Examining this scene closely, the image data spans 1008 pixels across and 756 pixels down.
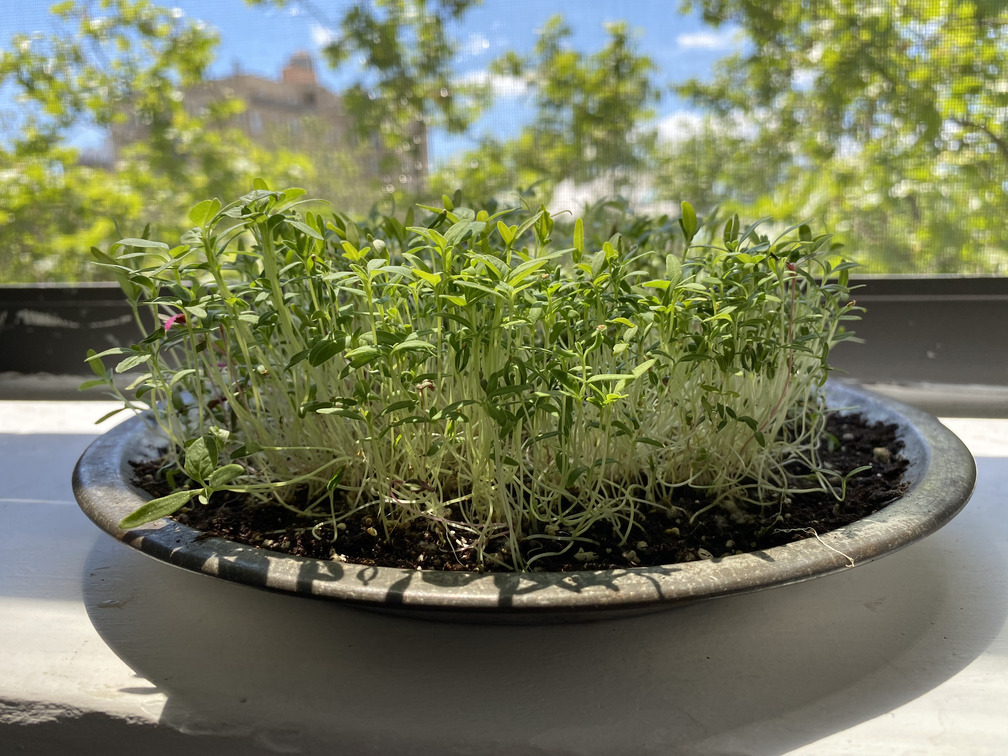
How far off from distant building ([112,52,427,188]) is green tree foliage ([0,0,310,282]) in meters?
0.03

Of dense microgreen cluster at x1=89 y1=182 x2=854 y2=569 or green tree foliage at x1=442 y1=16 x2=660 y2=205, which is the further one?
green tree foliage at x1=442 y1=16 x2=660 y2=205

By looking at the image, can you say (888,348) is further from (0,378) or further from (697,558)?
(0,378)

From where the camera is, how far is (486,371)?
61 cm

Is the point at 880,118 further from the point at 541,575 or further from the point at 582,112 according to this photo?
the point at 541,575

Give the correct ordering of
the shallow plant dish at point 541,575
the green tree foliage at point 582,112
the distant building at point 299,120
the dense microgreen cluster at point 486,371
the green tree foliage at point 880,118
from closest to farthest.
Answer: the shallow plant dish at point 541,575 → the dense microgreen cluster at point 486,371 → the green tree foliage at point 880,118 → the green tree foliage at point 582,112 → the distant building at point 299,120

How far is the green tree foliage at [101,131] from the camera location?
2.05 meters

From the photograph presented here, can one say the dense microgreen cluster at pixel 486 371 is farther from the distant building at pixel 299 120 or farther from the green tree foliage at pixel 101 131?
the green tree foliage at pixel 101 131

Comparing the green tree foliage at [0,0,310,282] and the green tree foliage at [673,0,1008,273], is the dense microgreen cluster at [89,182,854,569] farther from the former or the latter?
the green tree foliage at [0,0,310,282]

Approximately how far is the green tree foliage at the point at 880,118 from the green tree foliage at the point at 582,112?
15cm

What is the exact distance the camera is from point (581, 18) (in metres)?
1.79

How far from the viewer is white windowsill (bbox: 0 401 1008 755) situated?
494 mm

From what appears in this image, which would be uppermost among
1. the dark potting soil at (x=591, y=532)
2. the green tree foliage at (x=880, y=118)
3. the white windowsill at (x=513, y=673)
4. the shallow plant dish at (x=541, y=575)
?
the green tree foliage at (x=880, y=118)

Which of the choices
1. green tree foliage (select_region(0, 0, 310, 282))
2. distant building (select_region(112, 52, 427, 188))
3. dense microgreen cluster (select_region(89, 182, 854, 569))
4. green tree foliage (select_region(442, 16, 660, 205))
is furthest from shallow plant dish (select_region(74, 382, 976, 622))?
green tree foliage (select_region(0, 0, 310, 282))

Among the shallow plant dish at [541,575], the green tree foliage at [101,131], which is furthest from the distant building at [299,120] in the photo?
the shallow plant dish at [541,575]
